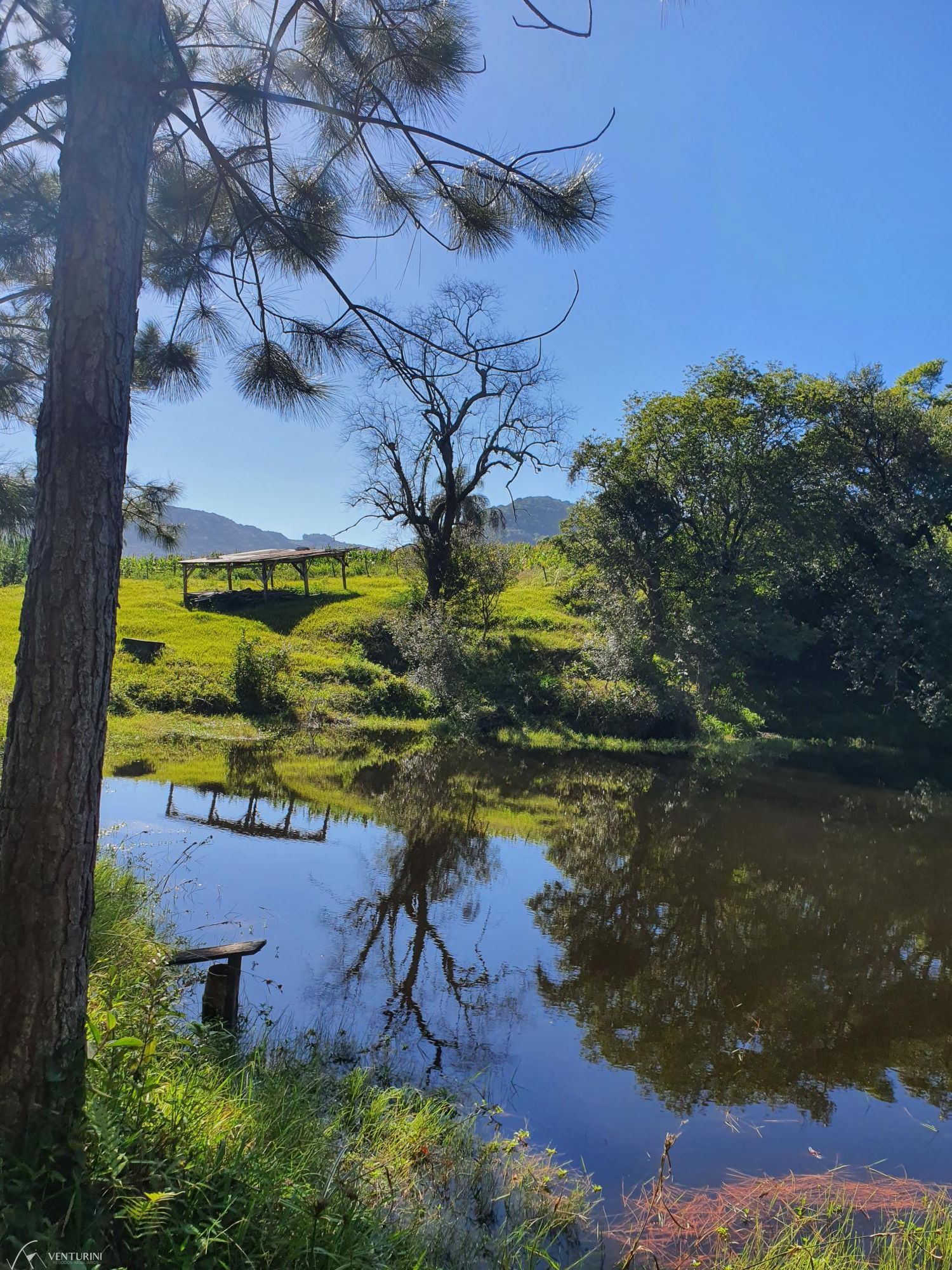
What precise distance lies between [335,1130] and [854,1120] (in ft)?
10.9

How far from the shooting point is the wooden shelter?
29.0 meters

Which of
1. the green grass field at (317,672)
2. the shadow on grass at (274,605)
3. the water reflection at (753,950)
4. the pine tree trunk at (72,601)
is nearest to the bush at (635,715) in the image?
the green grass field at (317,672)

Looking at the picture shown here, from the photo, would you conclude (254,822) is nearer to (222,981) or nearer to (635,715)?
(222,981)

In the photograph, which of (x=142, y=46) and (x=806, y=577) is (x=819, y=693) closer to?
(x=806, y=577)

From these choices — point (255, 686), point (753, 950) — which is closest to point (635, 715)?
point (255, 686)

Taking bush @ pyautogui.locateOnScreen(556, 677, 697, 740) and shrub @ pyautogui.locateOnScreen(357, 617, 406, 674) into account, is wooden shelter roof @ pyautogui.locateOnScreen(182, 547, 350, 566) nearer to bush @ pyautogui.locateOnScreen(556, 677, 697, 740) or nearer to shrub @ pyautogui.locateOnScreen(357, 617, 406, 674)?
shrub @ pyautogui.locateOnScreen(357, 617, 406, 674)

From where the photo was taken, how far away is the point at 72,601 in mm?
2662

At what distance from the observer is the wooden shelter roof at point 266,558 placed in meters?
29.1

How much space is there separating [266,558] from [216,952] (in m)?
26.0

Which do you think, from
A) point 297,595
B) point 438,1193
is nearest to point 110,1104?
point 438,1193

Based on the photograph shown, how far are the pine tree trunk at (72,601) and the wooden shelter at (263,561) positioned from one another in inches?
1059

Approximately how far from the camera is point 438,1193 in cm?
375

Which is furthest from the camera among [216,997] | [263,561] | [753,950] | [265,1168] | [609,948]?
[263,561]

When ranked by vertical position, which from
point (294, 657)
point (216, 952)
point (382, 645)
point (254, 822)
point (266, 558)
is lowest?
point (254, 822)
